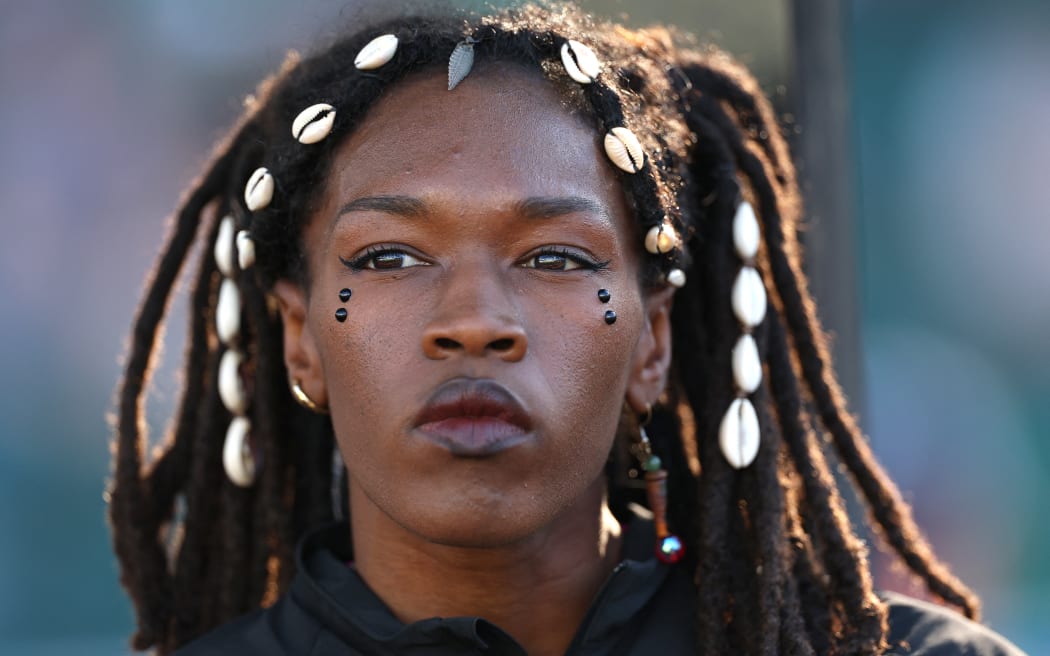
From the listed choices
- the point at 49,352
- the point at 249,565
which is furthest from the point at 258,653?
the point at 49,352

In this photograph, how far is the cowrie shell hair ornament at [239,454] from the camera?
2734mm

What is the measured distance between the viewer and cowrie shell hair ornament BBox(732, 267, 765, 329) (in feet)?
8.50

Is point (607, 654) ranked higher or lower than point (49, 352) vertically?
lower

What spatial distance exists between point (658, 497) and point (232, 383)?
3.03ft

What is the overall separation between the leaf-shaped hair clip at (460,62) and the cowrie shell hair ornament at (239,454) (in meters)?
0.89

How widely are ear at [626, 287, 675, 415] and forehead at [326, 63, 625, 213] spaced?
245 mm

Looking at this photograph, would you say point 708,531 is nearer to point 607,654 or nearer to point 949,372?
point 607,654

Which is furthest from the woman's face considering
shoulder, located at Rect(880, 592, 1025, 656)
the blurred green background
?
the blurred green background

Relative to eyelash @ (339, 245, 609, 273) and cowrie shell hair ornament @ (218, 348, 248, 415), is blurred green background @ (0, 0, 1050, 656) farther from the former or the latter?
eyelash @ (339, 245, 609, 273)

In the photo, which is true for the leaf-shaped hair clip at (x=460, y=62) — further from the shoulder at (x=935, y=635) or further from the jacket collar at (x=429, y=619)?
the shoulder at (x=935, y=635)

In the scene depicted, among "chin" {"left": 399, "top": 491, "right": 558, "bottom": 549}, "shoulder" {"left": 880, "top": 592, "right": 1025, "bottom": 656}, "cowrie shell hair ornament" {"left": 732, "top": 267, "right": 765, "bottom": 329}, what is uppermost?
"cowrie shell hair ornament" {"left": 732, "top": 267, "right": 765, "bottom": 329}

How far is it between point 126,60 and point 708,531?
412cm

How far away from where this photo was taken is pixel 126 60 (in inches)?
223

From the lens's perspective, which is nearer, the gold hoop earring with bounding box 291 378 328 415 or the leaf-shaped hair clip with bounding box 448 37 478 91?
the leaf-shaped hair clip with bounding box 448 37 478 91
